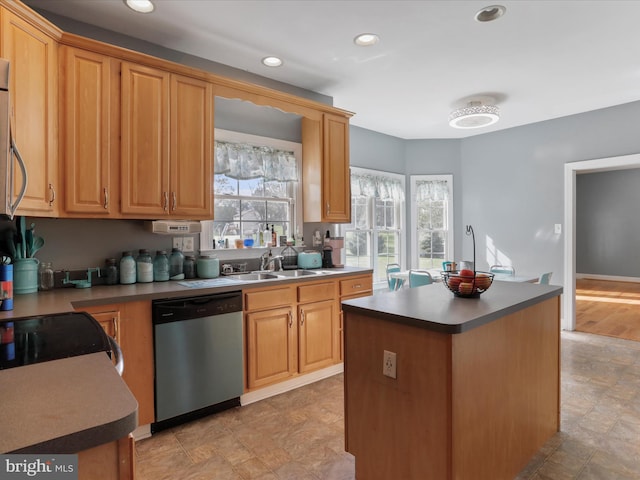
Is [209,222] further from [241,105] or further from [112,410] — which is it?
[112,410]

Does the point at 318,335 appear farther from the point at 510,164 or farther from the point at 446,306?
the point at 510,164

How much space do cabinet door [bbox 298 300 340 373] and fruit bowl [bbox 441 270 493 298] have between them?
1.48m

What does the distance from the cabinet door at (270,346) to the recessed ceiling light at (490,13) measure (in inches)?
102

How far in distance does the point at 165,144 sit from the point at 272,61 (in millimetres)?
1246

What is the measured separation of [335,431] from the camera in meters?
2.52

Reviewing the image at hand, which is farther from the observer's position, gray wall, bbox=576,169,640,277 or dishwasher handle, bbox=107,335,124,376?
gray wall, bbox=576,169,640,277

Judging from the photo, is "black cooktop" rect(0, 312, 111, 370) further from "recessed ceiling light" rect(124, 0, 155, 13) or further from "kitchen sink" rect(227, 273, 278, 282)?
"recessed ceiling light" rect(124, 0, 155, 13)

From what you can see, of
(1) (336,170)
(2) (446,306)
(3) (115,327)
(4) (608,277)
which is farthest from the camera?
(4) (608,277)

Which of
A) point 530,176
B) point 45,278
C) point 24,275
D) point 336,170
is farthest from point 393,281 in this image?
point 24,275

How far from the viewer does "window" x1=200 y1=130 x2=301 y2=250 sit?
3504 millimetres

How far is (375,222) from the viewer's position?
18.0 feet

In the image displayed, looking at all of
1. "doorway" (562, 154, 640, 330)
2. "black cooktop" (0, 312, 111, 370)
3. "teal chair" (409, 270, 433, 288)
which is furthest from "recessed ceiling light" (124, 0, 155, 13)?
"doorway" (562, 154, 640, 330)

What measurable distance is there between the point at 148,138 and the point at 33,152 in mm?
705

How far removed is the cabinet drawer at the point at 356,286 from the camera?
3.52 meters
